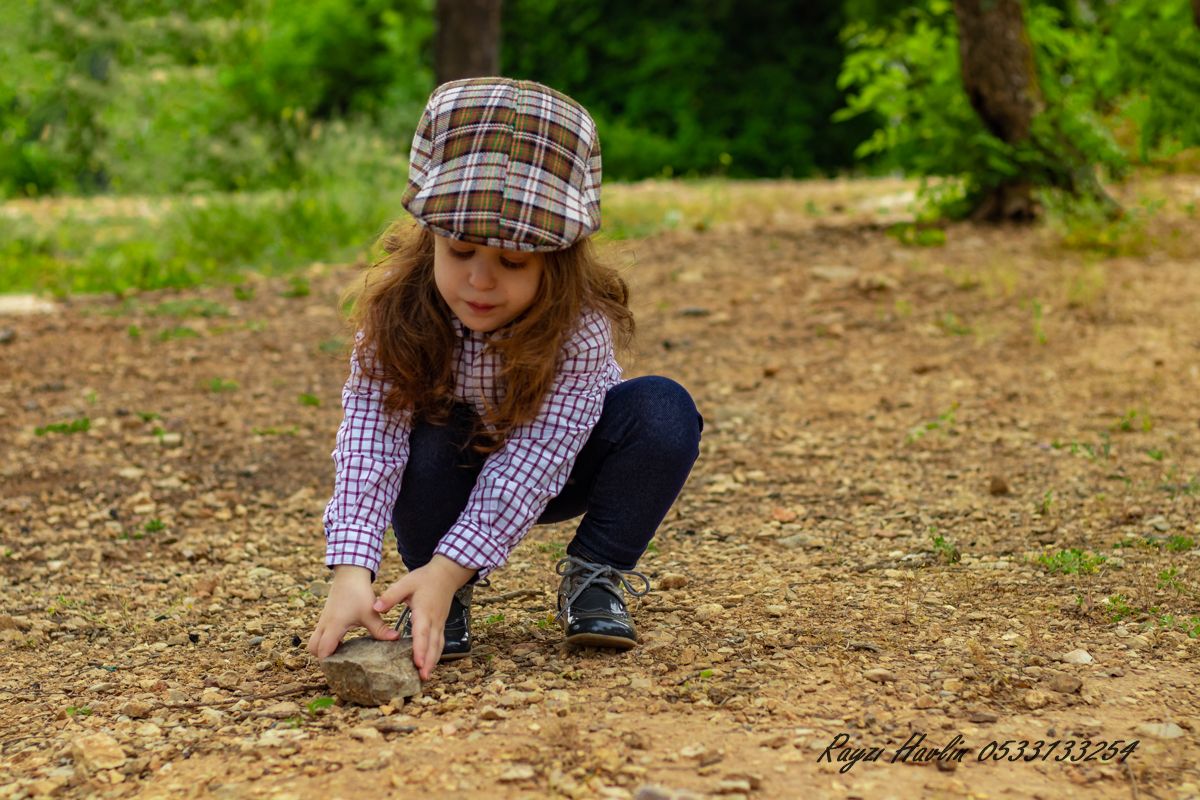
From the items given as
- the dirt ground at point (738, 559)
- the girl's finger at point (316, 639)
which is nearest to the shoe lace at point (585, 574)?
the dirt ground at point (738, 559)

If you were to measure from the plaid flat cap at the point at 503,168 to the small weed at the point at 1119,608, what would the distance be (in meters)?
1.34

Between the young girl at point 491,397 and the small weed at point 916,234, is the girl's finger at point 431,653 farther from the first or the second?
the small weed at point 916,234

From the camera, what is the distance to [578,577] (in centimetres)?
265

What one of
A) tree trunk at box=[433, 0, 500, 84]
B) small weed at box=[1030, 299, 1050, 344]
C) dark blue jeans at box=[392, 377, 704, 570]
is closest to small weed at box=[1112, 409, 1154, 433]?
small weed at box=[1030, 299, 1050, 344]

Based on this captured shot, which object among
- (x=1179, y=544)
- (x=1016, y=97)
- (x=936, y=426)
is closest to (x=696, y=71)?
(x=1016, y=97)

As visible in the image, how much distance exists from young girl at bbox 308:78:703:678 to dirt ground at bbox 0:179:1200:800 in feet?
0.58

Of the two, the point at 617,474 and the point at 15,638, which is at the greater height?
the point at 617,474

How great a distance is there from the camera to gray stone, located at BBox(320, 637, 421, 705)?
2.29 meters

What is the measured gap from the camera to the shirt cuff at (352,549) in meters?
2.37

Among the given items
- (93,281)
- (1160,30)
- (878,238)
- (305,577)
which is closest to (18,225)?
(93,281)

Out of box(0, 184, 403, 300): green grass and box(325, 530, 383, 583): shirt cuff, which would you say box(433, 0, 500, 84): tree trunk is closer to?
box(0, 184, 403, 300): green grass

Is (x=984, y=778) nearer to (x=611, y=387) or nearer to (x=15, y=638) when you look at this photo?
(x=611, y=387)

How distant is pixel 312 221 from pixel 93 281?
1.34 meters

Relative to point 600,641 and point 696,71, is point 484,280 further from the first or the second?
point 696,71
